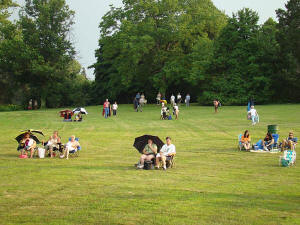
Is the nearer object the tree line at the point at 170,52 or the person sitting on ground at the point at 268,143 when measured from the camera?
the person sitting on ground at the point at 268,143

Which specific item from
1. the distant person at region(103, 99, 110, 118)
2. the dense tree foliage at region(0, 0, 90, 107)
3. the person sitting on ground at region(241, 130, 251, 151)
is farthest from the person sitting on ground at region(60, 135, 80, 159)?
the dense tree foliage at region(0, 0, 90, 107)

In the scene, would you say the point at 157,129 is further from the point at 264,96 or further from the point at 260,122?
the point at 264,96

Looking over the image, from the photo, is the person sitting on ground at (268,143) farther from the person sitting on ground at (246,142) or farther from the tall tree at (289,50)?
the tall tree at (289,50)

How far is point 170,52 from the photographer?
59.9 metres

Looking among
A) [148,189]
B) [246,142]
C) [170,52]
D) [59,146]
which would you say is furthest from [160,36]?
[148,189]

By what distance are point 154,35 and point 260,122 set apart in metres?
32.2

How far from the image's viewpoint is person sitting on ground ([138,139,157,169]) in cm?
1379

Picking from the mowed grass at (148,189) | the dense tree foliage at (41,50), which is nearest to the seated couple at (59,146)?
the mowed grass at (148,189)

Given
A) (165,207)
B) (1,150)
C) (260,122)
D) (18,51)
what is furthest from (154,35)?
(165,207)

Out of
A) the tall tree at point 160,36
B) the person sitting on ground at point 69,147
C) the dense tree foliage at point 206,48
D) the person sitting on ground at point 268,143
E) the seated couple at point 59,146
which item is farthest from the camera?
the tall tree at point 160,36

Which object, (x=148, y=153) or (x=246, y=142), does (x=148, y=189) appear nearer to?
(x=148, y=153)

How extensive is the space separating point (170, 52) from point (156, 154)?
1853 inches

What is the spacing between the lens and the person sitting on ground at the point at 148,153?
13.8 meters

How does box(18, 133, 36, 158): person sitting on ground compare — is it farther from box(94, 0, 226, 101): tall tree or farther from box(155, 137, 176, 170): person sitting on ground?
box(94, 0, 226, 101): tall tree
